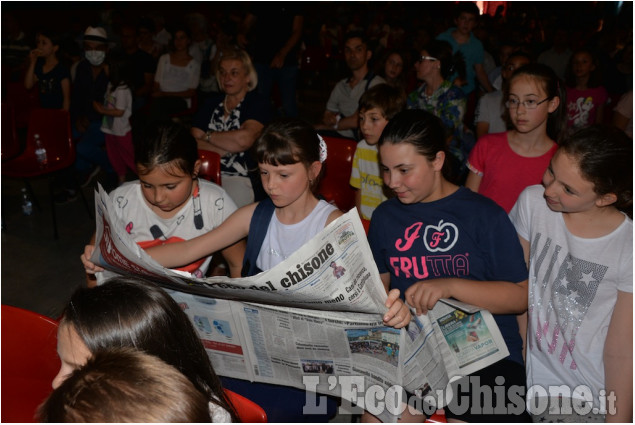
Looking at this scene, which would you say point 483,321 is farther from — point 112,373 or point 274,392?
point 112,373

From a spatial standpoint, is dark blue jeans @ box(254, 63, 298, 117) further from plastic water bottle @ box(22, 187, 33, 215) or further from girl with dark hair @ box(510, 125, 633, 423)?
girl with dark hair @ box(510, 125, 633, 423)

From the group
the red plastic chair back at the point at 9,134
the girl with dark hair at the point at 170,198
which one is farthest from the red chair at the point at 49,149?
the girl with dark hair at the point at 170,198

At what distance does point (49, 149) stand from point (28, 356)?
337 cm

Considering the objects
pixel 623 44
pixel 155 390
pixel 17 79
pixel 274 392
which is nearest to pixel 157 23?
pixel 17 79

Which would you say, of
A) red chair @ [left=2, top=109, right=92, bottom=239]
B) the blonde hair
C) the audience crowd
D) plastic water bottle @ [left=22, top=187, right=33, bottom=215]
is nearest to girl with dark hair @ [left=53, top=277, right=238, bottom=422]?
the audience crowd

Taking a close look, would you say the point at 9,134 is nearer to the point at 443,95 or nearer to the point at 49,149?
the point at 49,149

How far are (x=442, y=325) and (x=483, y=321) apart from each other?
0.35 ft

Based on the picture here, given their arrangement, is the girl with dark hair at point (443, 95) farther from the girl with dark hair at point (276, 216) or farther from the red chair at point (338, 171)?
the girl with dark hair at point (276, 216)

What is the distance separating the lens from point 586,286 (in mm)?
1556

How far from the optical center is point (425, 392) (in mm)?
1496

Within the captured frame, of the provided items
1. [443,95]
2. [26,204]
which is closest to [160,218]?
[443,95]

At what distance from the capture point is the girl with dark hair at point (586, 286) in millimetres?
1486

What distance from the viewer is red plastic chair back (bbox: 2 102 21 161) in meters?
4.79

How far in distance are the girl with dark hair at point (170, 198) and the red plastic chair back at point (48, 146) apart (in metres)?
2.55
